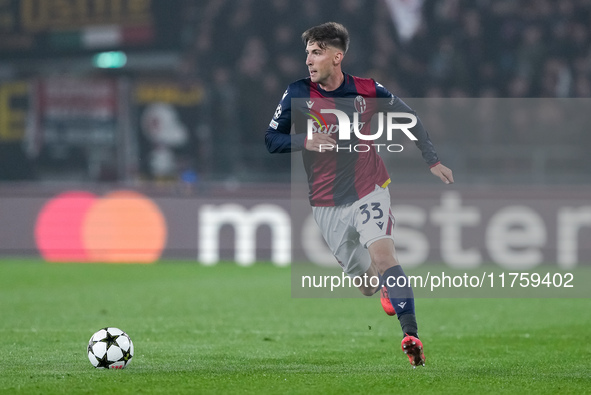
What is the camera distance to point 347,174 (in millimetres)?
6672

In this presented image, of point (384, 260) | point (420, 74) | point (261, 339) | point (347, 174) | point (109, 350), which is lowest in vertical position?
point (261, 339)

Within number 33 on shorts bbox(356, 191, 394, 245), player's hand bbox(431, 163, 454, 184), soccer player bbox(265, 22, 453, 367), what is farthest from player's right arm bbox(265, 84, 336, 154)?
player's hand bbox(431, 163, 454, 184)

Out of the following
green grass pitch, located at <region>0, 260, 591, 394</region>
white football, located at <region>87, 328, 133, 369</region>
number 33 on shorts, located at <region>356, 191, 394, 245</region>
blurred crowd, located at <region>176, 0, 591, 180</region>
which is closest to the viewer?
green grass pitch, located at <region>0, 260, 591, 394</region>

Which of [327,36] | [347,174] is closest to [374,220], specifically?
[347,174]

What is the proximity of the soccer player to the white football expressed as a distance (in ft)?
5.05

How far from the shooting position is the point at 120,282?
42.1 feet

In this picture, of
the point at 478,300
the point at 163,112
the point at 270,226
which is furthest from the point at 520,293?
the point at 163,112

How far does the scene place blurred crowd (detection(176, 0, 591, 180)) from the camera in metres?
15.2

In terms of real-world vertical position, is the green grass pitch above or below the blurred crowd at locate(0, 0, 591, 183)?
below

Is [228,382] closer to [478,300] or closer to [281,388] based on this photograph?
[281,388]

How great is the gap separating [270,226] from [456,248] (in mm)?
2823

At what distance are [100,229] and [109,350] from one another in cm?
938

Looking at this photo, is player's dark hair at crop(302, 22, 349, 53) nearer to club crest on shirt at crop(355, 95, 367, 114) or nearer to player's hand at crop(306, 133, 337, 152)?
club crest on shirt at crop(355, 95, 367, 114)

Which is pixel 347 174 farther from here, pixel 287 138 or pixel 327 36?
pixel 327 36
